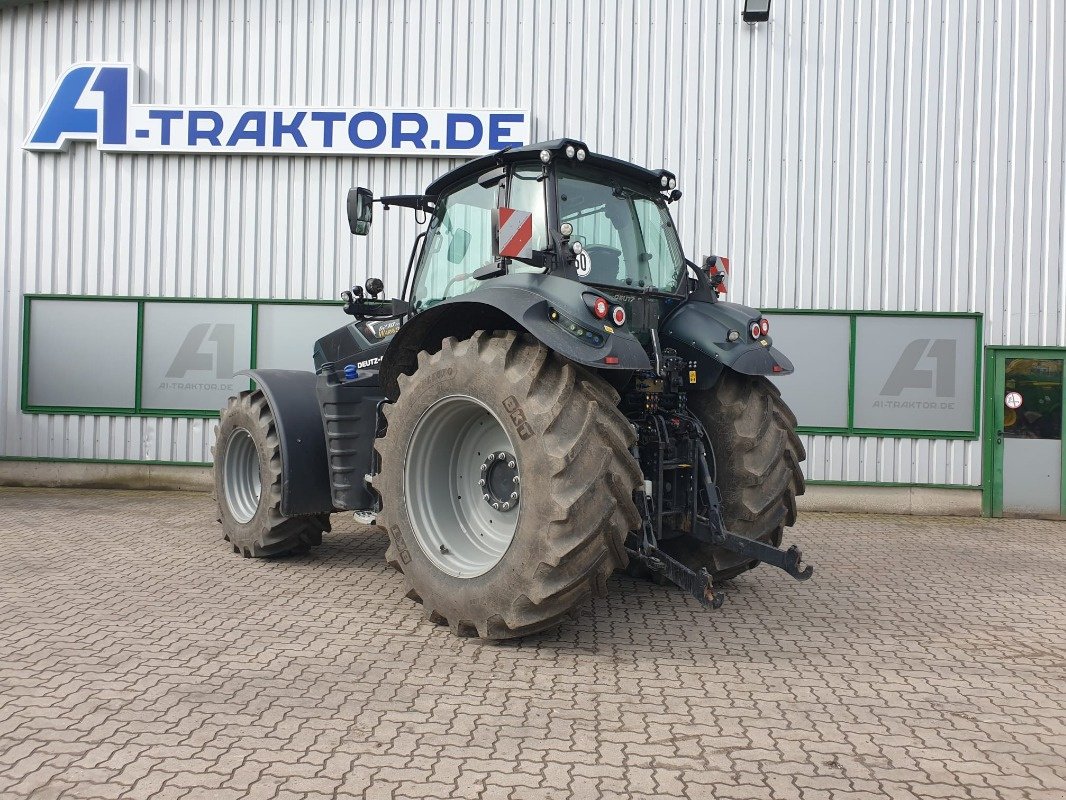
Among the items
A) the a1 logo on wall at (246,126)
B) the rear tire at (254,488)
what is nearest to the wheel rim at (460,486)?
the rear tire at (254,488)

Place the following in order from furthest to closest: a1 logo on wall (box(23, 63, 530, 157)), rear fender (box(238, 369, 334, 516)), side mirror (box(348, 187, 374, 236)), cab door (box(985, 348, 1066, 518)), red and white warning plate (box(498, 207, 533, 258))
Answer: a1 logo on wall (box(23, 63, 530, 157)) → cab door (box(985, 348, 1066, 518)) → rear fender (box(238, 369, 334, 516)) → side mirror (box(348, 187, 374, 236)) → red and white warning plate (box(498, 207, 533, 258))

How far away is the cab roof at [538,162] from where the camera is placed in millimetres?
4660

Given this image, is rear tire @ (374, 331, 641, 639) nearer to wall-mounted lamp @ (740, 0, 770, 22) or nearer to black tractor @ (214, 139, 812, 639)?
black tractor @ (214, 139, 812, 639)

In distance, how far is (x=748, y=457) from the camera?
16.2 ft

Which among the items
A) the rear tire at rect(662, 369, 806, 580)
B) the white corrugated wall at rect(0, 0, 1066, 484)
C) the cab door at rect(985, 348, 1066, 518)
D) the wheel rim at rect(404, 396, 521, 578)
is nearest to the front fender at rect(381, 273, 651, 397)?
the wheel rim at rect(404, 396, 521, 578)

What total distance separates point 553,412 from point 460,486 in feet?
3.92

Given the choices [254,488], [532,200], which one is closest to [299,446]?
[254,488]

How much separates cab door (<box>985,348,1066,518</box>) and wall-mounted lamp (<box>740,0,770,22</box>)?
15.7 ft

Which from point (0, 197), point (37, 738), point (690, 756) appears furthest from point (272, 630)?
point (0, 197)

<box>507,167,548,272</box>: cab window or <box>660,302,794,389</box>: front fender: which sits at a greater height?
<box>507,167,548,272</box>: cab window

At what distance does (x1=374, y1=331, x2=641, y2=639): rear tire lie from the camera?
4.02 m

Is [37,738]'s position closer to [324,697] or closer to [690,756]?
[324,697]

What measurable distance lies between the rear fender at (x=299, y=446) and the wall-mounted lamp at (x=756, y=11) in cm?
706

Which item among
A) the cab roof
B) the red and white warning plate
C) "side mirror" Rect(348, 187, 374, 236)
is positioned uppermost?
the cab roof
